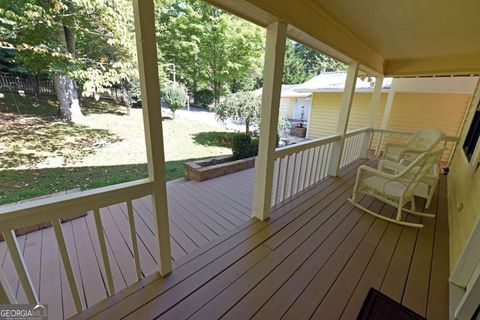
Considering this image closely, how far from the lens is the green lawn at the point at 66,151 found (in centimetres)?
390

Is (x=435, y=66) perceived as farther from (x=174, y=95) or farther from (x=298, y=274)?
(x=174, y=95)

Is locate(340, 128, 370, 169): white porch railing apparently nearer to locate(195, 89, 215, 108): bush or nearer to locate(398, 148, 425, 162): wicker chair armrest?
locate(398, 148, 425, 162): wicker chair armrest

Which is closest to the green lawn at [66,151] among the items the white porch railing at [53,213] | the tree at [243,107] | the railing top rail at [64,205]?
the tree at [243,107]

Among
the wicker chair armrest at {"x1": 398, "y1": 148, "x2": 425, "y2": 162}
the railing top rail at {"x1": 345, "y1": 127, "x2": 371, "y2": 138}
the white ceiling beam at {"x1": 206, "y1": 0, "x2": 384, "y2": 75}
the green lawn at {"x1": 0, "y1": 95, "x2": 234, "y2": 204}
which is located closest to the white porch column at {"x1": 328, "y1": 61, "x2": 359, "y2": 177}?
the white ceiling beam at {"x1": 206, "y1": 0, "x2": 384, "y2": 75}

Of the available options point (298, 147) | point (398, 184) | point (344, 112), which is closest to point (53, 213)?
point (298, 147)

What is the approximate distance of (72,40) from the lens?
153 inches

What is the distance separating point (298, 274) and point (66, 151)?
5.89m

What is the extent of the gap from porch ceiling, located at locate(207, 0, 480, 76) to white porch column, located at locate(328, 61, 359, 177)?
0.22 m

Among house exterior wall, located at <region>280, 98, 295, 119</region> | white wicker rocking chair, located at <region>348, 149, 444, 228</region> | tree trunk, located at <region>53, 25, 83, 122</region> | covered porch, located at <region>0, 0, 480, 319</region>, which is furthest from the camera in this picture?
house exterior wall, located at <region>280, 98, 295, 119</region>

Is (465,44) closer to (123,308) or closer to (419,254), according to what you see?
(419,254)

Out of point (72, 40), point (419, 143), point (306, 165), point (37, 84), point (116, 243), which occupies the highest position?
point (72, 40)

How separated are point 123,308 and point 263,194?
5.20ft

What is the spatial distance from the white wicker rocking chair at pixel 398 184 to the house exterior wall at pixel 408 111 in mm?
4937

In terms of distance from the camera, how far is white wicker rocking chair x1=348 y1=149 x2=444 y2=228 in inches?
95.6
